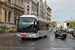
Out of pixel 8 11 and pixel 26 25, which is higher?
pixel 8 11

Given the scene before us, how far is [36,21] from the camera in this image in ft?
70.3

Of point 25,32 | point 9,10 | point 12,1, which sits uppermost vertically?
point 12,1

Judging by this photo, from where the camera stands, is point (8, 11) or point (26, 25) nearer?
point (26, 25)

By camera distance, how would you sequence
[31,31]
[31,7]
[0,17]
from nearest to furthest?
[31,31] < [0,17] < [31,7]

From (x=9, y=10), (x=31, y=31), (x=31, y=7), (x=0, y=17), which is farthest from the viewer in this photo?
(x=31, y=7)

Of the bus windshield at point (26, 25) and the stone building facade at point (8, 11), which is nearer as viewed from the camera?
the bus windshield at point (26, 25)

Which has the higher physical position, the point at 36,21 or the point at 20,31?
the point at 36,21

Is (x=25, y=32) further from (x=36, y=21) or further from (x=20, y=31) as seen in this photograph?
(x=36, y=21)

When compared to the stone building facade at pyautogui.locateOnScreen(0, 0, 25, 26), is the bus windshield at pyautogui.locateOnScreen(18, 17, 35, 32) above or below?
below

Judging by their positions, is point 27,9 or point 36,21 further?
point 27,9

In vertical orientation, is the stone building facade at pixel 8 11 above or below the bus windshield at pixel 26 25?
above

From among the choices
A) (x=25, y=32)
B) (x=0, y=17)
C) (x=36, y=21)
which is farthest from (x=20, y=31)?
(x=0, y=17)

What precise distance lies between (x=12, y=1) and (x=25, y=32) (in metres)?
35.1

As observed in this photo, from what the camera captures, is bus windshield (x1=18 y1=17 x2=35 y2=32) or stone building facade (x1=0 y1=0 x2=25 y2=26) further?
stone building facade (x1=0 y1=0 x2=25 y2=26)
